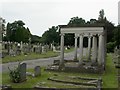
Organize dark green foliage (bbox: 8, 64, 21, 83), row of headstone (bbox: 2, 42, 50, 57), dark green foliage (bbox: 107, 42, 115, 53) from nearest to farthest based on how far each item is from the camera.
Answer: dark green foliage (bbox: 8, 64, 21, 83) → row of headstone (bbox: 2, 42, 50, 57) → dark green foliage (bbox: 107, 42, 115, 53)

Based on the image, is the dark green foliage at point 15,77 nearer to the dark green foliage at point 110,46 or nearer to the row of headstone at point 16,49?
the row of headstone at point 16,49

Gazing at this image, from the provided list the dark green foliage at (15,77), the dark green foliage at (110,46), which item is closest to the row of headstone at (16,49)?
the dark green foliage at (110,46)

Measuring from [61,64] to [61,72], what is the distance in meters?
1.63

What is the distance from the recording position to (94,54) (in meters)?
27.2

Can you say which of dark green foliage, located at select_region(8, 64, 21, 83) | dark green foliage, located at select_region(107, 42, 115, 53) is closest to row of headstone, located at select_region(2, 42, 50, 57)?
dark green foliage, located at select_region(107, 42, 115, 53)

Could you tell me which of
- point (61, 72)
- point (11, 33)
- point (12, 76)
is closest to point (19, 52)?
point (61, 72)

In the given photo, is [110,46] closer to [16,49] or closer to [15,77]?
[16,49]

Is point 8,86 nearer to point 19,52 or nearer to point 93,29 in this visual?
point 93,29

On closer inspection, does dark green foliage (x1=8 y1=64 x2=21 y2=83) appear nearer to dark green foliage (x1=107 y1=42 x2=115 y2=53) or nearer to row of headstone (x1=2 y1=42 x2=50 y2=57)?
row of headstone (x1=2 y1=42 x2=50 y2=57)

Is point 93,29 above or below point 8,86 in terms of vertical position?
above

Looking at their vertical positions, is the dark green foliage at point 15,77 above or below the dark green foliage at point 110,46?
below

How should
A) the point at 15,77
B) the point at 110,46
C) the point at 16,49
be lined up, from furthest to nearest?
the point at 110,46 < the point at 16,49 < the point at 15,77

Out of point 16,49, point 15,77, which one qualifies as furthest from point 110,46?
point 15,77

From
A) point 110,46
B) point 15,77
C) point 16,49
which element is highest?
point 110,46
